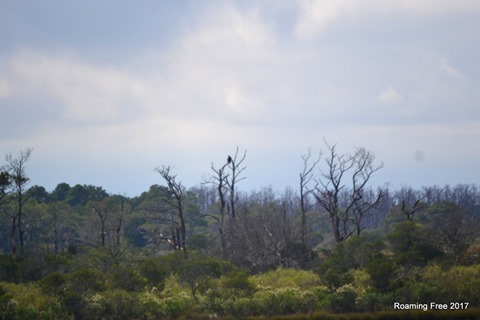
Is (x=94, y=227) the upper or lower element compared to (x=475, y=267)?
upper

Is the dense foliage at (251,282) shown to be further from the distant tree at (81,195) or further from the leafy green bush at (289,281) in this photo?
the distant tree at (81,195)

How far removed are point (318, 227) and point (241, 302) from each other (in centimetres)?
5223

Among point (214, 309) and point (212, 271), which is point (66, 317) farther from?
point (212, 271)

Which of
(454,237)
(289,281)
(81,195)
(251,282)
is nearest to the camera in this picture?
(251,282)

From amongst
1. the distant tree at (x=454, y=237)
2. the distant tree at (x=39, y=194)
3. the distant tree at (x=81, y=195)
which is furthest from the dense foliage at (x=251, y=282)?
the distant tree at (x=39, y=194)

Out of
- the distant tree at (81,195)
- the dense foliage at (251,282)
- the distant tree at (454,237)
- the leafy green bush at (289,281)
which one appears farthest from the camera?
the distant tree at (81,195)

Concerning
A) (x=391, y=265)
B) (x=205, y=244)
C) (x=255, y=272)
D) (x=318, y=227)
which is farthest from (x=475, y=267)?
(x=318, y=227)

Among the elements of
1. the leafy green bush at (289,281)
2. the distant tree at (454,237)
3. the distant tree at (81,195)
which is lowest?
the leafy green bush at (289,281)

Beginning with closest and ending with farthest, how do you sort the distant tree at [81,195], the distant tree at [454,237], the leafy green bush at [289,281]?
the leafy green bush at [289,281]
the distant tree at [454,237]
the distant tree at [81,195]

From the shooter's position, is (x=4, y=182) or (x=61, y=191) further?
(x=61, y=191)

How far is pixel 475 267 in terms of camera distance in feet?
70.1

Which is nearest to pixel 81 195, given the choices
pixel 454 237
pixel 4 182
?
pixel 4 182

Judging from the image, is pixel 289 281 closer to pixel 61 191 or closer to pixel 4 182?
pixel 4 182

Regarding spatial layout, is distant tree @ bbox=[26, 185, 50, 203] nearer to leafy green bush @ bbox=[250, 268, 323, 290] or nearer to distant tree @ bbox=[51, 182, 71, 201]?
distant tree @ bbox=[51, 182, 71, 201]
